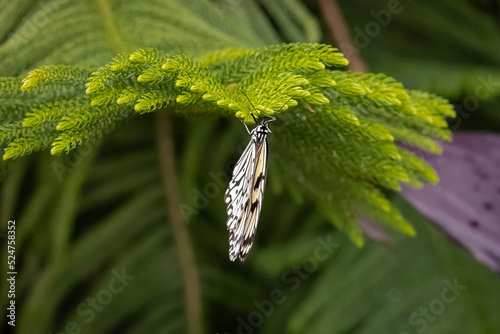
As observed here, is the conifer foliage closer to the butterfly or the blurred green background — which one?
the butterfly

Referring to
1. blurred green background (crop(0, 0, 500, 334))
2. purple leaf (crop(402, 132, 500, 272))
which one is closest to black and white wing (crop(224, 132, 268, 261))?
blurred green background (crop(0, 0, 500, 334))

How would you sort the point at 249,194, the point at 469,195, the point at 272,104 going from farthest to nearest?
the point at 469,195 → the point at 249,194 → the point at 272,104

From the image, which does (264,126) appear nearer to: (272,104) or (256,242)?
(272,104)

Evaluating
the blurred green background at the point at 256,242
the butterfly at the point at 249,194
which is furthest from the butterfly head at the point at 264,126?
the blurred green background at the point at 256,242

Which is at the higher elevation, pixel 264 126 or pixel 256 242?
pixel 264 126

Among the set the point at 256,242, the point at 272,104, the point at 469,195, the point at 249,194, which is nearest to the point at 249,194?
the point at 249,194

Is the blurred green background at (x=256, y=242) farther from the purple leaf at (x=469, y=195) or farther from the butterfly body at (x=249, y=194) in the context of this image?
the butterfly body at (x=249, y=194)
